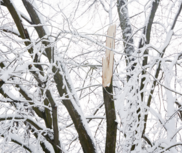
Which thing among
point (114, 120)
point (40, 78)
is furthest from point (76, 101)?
point (40, 78)

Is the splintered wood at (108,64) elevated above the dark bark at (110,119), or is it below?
above

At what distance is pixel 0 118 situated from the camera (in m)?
2.92

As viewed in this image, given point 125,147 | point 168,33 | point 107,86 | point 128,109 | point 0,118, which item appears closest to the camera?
point 128,109

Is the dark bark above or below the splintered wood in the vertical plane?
below

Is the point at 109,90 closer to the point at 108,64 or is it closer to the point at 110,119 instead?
the point at 108,64

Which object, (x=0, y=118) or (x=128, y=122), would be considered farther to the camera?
(x=0, y=118)

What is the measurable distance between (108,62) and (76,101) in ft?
3.32

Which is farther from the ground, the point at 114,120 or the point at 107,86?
the point at 107,86

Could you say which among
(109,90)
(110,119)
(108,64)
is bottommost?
(110,119)

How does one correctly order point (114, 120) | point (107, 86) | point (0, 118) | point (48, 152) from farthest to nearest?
point (48, 152)
point (0, 118)
point (114, 120)
point (107, 86)

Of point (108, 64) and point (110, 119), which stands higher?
point (108, 64)

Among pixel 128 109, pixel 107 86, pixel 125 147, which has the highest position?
pixel 107 86

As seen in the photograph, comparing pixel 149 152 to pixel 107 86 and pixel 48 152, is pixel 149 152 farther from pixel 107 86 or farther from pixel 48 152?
pixel 48 152

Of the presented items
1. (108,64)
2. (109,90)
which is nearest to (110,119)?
(109,90)
